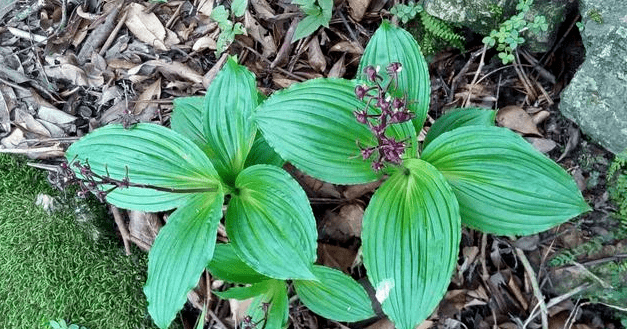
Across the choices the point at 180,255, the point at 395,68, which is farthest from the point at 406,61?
the point at 180,255

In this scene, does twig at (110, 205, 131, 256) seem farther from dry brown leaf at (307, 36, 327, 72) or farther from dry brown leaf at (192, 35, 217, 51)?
dry brown leaf at (307, 36, 327, 72)

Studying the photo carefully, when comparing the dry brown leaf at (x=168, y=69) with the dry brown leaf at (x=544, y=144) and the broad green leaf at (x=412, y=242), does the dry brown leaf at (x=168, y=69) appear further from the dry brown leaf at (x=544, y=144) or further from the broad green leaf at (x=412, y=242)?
the dry brown leaf at (x=544, y=144)

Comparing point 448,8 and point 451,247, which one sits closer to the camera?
point 451,247

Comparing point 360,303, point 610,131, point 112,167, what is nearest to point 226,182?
point 112,167

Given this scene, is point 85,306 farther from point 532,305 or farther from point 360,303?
point 532,305

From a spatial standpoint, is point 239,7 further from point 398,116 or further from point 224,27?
point 398,116

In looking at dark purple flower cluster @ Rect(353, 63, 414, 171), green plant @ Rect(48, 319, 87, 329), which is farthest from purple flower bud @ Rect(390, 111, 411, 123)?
green plant @ Rect(48, 319, 87, 329)
